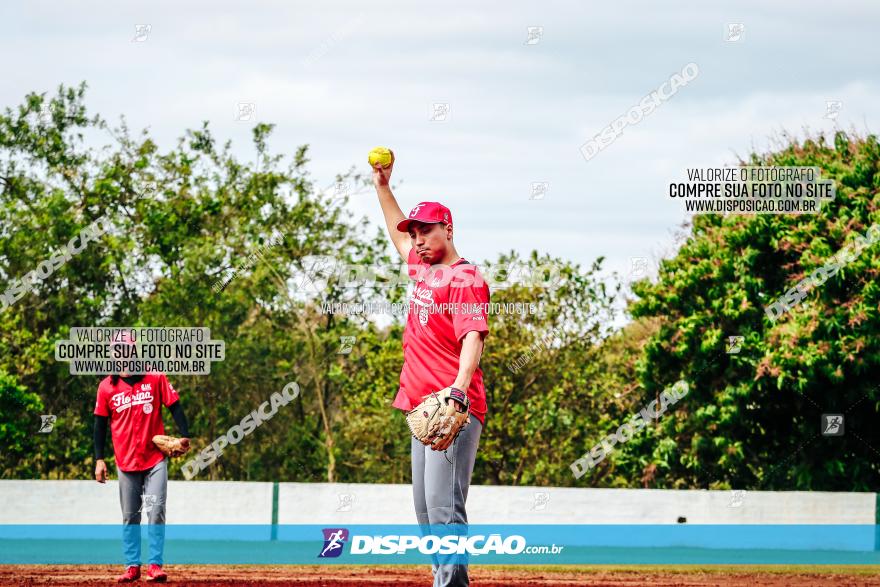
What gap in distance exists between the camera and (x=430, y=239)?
19.0 ft

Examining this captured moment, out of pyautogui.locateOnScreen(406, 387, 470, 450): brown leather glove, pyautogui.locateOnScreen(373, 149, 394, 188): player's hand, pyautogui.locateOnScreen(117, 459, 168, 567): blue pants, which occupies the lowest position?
Answer: pyautogui.locateOnScreen(117, 459, 168, 567): blue pants

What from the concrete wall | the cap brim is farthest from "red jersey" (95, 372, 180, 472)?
the concrete wall

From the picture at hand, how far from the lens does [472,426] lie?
18.4ft

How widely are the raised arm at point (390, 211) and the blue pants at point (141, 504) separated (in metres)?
4.90

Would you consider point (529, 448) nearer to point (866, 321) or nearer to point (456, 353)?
point (866, 321)

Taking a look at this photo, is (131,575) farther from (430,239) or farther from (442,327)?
(430,239)

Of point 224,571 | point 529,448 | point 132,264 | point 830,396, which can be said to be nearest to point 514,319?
point 529,448

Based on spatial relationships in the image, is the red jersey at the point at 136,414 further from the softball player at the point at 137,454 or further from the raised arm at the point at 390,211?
the raised arm at the point at 390,211

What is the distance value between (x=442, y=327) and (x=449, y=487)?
846 mm

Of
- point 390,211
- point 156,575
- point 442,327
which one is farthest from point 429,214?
point 156,575

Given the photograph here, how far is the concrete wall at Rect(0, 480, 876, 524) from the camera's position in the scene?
20.5m

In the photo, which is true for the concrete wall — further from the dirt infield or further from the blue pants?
the blue pants

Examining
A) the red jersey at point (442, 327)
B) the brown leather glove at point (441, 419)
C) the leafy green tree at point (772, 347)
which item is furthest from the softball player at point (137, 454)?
the leafy green tree at point (772, 347)

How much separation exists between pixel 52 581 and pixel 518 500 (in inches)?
483
